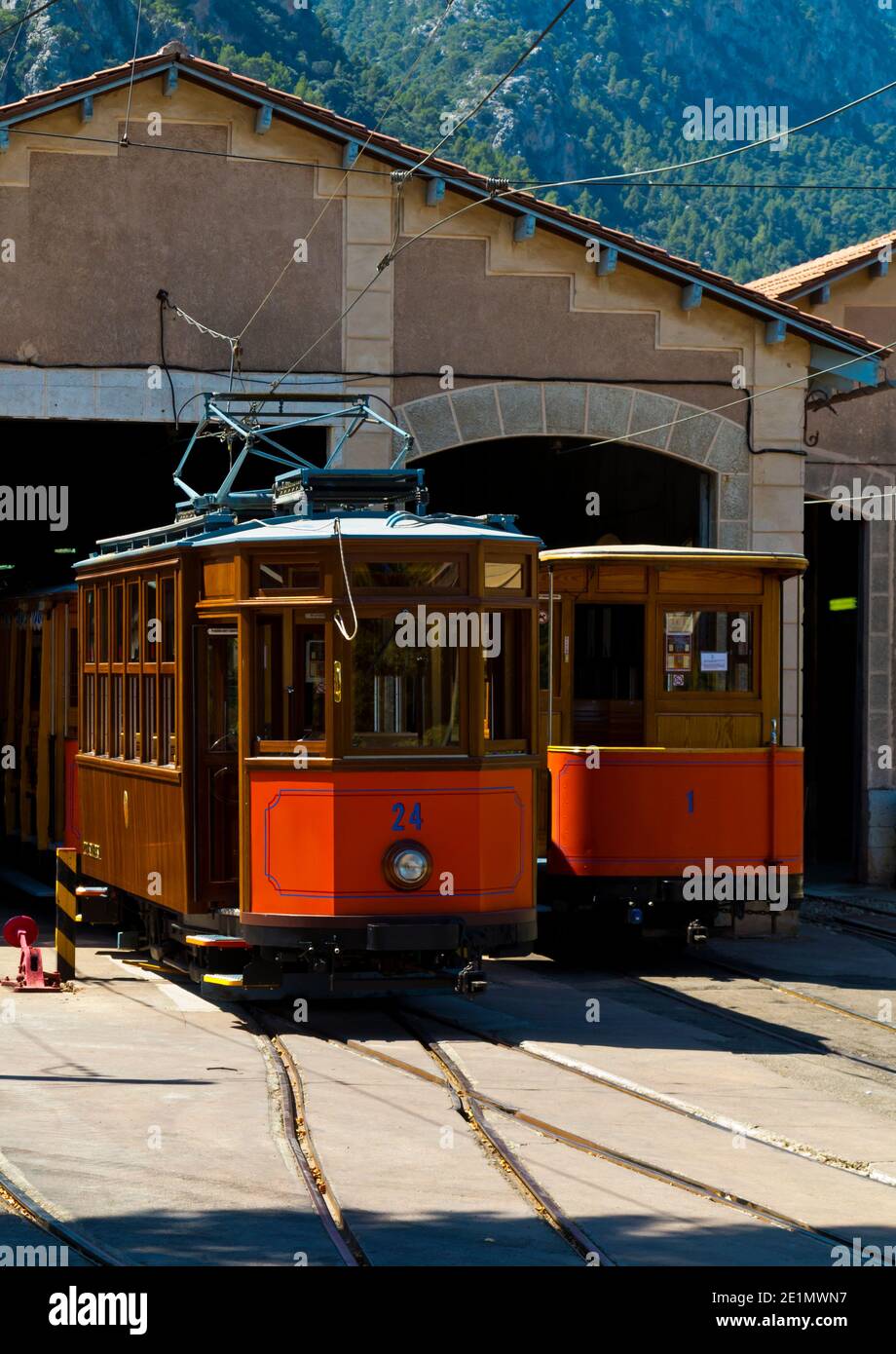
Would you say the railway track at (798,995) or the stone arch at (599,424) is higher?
the stone arch at (599,424)

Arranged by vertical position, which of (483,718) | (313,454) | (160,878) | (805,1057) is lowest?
(805,1057)

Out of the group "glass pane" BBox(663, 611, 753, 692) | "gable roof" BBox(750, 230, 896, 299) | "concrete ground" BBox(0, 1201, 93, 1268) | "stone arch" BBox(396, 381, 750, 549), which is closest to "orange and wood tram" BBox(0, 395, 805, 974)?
"glass pane" BBox(663, 611, 753, 692)

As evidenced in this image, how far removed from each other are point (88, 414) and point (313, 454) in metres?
3.16

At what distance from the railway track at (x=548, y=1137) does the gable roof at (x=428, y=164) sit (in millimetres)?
8953

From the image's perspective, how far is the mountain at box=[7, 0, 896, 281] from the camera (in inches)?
3273

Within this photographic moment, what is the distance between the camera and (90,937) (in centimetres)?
1703

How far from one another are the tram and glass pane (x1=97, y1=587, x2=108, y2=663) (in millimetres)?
2018

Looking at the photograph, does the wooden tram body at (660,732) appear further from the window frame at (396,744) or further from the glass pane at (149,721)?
the glass pane at (149,721)

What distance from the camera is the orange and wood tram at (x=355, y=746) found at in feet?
38.1

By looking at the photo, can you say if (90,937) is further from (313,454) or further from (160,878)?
(313,454)

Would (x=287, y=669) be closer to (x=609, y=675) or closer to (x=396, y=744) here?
(x=396, y=744)

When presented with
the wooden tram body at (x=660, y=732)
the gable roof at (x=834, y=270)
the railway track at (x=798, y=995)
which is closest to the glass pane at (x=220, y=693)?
the wooden tram body at (x=660, y=732)

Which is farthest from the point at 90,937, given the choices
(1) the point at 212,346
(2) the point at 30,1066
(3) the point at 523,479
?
(3) the point at 523,479
